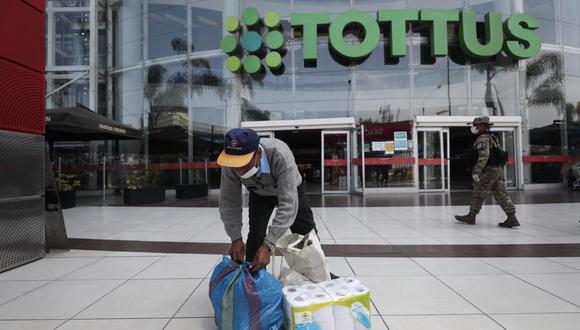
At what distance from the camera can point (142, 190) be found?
11.1 meters

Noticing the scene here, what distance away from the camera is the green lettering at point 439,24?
13398 millimetres

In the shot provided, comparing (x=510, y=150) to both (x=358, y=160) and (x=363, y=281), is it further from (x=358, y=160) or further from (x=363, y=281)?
(x=363, y=281)

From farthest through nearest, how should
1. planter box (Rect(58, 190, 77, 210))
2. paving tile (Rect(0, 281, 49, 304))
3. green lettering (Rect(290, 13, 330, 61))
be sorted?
1. green lettering (Rect(290, 13, 330, 61))
2. planter box (Rect(58, 190, 77, 210))
3. paving tile (Rect(0, 281, 49, 304))

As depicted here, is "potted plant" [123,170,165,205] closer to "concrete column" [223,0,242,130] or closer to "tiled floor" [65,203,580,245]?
"tiled floor" [65,203,580,245]

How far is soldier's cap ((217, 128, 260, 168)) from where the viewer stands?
86.7 inches

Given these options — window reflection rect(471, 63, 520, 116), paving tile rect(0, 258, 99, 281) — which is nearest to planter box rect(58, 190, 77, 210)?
paving tile rect(0, 258, 99, 281)

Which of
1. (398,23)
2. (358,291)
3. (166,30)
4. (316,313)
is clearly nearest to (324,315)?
(316,313)

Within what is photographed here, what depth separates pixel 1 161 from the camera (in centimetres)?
404

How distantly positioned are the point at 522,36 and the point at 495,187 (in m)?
10.2

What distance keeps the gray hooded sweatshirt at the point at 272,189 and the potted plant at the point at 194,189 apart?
1081 cm

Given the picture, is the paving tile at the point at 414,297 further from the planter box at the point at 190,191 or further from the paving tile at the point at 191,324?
the planter box at the point at 190,191

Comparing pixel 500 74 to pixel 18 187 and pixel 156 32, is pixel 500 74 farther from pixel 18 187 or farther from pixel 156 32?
pixel 18 187

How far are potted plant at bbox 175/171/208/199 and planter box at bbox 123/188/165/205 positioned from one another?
120 centimetres

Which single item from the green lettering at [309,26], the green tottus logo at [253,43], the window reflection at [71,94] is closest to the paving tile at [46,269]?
the green tottus logo at [253,43]
